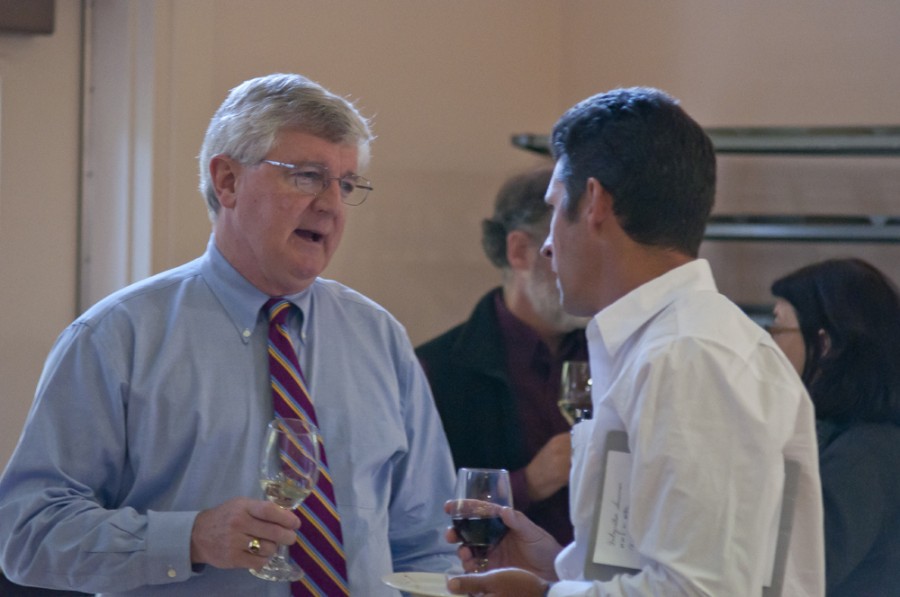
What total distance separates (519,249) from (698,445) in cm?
187

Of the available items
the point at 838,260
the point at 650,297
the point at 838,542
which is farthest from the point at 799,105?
the point at 650,297

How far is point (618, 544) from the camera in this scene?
4.63ft

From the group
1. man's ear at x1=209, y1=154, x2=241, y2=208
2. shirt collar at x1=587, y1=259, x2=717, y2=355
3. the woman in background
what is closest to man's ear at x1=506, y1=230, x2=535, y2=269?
the woman in background

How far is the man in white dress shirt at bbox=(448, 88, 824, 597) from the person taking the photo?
4.27ft

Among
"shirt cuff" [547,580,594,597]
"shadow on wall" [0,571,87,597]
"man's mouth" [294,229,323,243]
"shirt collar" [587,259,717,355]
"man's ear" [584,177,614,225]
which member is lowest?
"shadow on wall" [0,571,87,597]

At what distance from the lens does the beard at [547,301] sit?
304cm

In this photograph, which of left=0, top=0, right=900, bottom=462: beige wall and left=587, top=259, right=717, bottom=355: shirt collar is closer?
left=587, top=259, right=717, bottom=355: shirt collar

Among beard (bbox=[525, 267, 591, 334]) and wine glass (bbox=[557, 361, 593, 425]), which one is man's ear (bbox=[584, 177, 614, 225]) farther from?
beard (bbox=[525, 267, 591, 334])

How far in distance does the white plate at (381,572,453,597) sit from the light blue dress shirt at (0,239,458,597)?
0.56 feet

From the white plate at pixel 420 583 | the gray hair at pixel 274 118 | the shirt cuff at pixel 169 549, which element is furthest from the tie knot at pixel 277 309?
the white plate at pixel 420 583

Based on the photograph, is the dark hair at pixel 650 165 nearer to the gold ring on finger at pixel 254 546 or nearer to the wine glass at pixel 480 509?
the wine glass at pixel 480 509

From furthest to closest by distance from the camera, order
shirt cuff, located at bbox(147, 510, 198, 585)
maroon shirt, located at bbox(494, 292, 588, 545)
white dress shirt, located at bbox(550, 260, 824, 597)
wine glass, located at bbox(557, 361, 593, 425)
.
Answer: maroon shirt, located at bbox(494, 292, 588, 545)
wine glass, located at bbox(557, 361, 593, 425)
shirt cuff, located at bbox(147, 510, 198, 585)
white dress shirt, located at bbox(550, 260, 824, 597)

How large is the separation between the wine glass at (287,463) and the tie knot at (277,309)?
35 cm

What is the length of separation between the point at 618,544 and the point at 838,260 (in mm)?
1594
